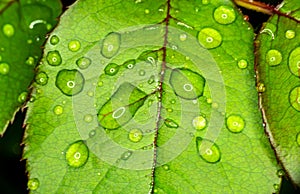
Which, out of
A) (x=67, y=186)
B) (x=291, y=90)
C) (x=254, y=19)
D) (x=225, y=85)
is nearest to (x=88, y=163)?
(x=67, y=186)

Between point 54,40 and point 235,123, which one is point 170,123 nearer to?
point 235,123

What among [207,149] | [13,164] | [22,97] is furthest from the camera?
[13,164]

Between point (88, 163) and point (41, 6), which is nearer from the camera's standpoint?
point (88, 163)

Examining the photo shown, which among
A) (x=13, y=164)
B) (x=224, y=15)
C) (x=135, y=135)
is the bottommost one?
(x=13, y=164)

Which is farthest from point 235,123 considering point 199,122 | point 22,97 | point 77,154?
point 22,97

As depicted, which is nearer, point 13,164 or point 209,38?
point 209,38

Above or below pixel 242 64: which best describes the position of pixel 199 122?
below

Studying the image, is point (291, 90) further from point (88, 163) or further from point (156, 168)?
point (88, 163)
